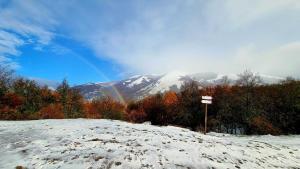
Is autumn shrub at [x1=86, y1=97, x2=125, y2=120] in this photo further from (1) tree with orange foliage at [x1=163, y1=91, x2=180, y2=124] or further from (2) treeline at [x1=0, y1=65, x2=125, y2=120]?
(1) tree with orange foliage at [x1=163, y1=91, x2=180, y2=124]

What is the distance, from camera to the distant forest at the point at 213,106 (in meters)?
48.0

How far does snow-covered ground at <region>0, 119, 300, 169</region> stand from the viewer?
43.7ft

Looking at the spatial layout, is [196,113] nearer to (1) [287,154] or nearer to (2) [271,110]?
(2) [271,110]

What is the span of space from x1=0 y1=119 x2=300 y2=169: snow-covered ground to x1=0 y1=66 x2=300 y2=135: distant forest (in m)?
22.6

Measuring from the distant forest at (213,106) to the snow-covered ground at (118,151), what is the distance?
22572 millimetres

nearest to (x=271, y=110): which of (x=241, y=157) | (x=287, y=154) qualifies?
(x=287, y=154)

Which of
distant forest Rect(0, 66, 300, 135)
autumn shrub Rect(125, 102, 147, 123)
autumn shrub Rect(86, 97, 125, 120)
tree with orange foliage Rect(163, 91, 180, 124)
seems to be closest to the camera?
distant forest Rect(0, 66, 300, 135)

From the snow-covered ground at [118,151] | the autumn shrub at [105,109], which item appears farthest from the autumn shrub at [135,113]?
the snow-covered ground at [118,151]

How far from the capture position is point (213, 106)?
67875 mm

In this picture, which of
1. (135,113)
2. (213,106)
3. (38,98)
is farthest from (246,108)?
(135,113)

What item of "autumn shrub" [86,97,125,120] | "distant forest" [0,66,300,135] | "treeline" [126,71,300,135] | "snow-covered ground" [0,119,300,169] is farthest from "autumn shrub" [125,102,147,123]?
"snow-covered ground" [0,119,300,169]

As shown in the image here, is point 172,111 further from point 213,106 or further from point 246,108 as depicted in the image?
point 246,108

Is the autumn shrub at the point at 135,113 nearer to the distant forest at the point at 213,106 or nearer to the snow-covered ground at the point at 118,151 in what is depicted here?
the distant forest at the point at 213,106

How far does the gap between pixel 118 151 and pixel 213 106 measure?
183 feet
